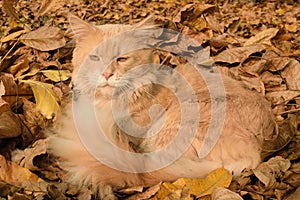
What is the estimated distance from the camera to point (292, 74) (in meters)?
2.43

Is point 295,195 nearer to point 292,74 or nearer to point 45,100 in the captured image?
point 292,74

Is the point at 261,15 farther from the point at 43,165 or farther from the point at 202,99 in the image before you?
the point at 43,165

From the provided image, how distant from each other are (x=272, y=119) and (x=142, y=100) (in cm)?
68

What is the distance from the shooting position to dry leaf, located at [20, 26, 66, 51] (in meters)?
2.27

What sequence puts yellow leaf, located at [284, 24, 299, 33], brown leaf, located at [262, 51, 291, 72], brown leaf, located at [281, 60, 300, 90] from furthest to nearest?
1. yellow leaf, located at [284, 24, 299, 33]
2. brown leaf, located at [262, 51, 291, 72]
3. brown leaf, located at [281, 60, 300, 90]

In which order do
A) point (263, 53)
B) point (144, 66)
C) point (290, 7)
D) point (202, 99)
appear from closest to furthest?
point (202, 99)
point (144, 66)
point (263, 53)
point (290, 7)

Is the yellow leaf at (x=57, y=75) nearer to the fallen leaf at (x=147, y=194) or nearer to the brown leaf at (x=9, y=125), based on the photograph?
the brown leaf at (x=9, y=125)

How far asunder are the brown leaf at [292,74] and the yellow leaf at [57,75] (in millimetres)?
1321

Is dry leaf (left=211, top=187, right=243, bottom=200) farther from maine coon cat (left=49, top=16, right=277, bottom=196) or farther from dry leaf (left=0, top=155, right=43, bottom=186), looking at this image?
dry leaf (left=0, top=155, right=43, bottom=186)

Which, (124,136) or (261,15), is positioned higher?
(124,136)

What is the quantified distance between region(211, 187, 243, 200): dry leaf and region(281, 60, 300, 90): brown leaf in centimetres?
112

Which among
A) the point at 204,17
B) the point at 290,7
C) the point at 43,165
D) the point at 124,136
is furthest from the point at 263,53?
the point at 290,7

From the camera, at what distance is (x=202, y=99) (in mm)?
2082

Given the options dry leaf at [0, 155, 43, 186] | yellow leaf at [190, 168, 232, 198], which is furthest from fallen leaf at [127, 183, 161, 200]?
dry leaf at [0, 155, 43, 186]
